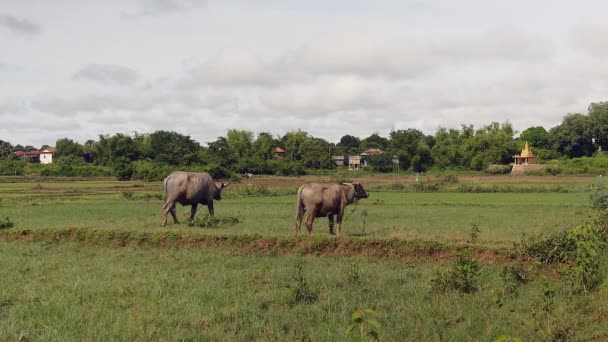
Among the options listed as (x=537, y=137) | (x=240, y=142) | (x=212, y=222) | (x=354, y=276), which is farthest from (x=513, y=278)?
(x=537, y=137)

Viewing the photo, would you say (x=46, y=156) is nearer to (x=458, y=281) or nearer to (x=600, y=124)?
(x=600, y=124)

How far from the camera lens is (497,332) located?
21.0ft

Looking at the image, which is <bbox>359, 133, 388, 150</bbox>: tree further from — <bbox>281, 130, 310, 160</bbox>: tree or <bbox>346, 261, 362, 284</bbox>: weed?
<bbox>346, 261, 362, 284</bbox>: weed

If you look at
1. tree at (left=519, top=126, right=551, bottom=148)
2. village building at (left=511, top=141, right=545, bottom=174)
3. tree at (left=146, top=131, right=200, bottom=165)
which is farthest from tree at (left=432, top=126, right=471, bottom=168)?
tree at (left=146, top=131, right=200, bottom=165)

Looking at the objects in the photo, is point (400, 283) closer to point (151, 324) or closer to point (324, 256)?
point (324, 256)

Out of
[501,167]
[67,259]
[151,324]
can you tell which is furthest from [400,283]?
[501,167]

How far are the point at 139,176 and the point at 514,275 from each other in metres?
53.0

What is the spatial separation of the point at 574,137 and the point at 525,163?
16350 mm

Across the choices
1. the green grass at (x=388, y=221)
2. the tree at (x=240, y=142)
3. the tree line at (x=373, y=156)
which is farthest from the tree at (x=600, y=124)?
the green grass at (x=388, y=221)

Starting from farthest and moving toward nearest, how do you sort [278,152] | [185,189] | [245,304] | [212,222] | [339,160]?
1. [339,160]
2. [278,152]
3. [185,189]
4. [212,222]
5. [245,304]

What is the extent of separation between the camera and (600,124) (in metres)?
72.9

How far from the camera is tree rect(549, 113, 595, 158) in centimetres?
7425

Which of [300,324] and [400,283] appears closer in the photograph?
[300,324]

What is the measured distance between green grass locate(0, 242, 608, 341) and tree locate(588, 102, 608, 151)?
73267 mm
